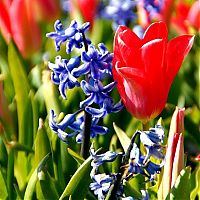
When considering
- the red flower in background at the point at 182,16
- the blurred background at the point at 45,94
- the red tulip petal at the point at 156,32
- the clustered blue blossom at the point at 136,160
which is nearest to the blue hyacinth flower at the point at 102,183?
the clustered blue blossom at the point at 136,160

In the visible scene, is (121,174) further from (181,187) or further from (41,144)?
(41,144)

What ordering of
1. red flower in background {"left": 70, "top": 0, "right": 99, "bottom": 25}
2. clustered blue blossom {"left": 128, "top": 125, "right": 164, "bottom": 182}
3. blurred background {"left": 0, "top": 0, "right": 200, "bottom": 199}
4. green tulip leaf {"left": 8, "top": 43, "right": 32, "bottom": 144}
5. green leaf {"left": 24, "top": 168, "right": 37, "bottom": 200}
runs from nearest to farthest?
clustered blue blossom {"left": 128, "top": 125, "right": 164, "bottom": 182} < green leaf {"left": 24, "top": 168, "right": 37, "bottom": 200} < blurred background {"left": 0, "top": 0, "right": 200, "bottom": 199} < green tulip leaf {"left": 8, "top": 43, "right": 32, "bottom": 144} < red flower in background {"left": 70, "top": 0, "right": 99, "bottom": 25}

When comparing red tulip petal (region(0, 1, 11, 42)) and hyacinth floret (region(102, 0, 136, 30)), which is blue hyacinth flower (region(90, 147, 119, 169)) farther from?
hyacinth floret (region(102, 0, 136, 30))

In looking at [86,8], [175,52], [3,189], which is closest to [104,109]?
[175,52]

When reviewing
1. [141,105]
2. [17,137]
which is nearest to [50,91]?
[17,137]

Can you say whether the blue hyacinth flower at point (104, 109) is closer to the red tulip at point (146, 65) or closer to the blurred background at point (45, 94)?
the red tulip at point (146, 65)

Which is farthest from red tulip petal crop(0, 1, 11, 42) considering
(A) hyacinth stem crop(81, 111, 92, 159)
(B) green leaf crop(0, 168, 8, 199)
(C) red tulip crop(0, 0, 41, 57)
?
(A) hyacinth stem crop(81, 111, 92, 159)

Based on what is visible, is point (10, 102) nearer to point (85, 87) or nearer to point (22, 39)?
point (22, 39)
